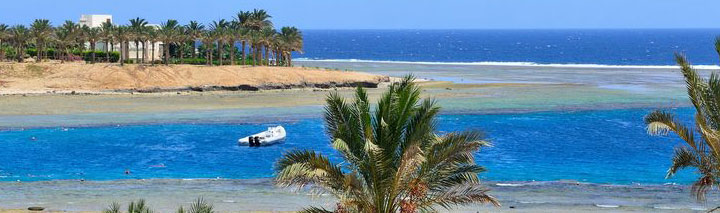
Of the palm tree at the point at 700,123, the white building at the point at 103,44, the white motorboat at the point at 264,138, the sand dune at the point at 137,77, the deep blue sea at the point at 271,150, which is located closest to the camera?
the palm tree at the point at 700,123

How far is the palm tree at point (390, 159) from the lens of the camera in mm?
20219

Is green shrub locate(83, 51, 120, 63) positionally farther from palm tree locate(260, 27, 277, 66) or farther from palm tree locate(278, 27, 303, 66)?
palm tree locate(278, 27, 303, 66)

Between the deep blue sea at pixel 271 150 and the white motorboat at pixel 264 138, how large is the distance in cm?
57

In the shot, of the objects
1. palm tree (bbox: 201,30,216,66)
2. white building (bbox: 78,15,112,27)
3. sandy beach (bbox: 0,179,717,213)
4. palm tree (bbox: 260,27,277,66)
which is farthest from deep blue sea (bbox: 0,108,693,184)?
white building (bbox: 78,15,112,27)

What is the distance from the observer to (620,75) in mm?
113875

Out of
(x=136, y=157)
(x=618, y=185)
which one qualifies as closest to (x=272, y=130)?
(x=136, y=157)

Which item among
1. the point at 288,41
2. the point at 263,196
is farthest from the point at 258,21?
the point at 263,196

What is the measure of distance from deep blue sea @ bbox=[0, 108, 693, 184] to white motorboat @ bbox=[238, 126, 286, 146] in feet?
1.88

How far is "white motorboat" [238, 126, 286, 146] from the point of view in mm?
55406

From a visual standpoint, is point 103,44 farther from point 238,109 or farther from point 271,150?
point 271,150

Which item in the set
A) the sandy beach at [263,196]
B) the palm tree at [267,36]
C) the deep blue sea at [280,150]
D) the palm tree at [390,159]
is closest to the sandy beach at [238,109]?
the sandy beach at [263,196]

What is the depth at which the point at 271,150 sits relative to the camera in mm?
54000

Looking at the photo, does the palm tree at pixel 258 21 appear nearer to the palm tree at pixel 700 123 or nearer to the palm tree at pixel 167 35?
the palm tree at pixel 167 35

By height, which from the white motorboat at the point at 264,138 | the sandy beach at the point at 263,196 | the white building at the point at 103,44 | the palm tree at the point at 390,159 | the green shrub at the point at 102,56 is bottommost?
the sandy beach at the point at 263,196
